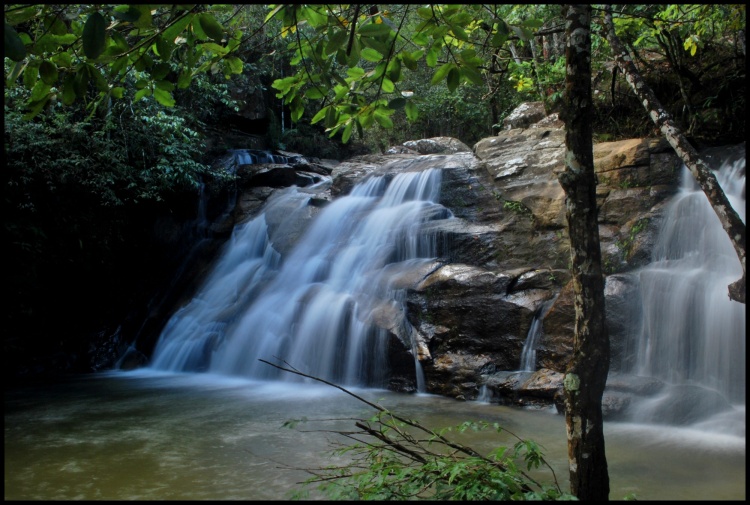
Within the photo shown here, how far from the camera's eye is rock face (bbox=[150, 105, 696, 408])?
22.7 feet

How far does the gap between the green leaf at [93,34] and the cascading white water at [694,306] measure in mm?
5908

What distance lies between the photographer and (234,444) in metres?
5.26

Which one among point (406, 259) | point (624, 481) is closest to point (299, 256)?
point (406, 259)

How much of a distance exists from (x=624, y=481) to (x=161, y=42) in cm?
419

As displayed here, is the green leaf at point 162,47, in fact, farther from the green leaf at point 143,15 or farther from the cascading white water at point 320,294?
the cascading white water at point 320,294

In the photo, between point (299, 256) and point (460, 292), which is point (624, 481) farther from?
point (299, 256)

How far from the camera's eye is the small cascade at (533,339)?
713 cm

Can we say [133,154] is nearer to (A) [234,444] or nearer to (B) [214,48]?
(A) [234,444]

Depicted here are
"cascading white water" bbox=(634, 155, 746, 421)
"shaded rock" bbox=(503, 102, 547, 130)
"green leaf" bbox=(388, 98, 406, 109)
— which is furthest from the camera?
"shaded rock" bbox=(503, 102, 547, 130)

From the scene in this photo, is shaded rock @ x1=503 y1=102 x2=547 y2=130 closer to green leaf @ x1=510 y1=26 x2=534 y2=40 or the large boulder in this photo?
the large boulder

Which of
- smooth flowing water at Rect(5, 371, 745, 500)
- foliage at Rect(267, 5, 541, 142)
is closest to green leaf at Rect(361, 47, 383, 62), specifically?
foliage at Rect(267, 5, 541, 142)

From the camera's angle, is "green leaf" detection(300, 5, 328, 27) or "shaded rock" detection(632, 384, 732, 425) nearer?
"green leaf" detection(300, 5, 328, 27)

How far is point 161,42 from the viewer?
2408 millimetres

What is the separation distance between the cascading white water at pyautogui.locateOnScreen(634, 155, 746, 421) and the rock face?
0.23m
